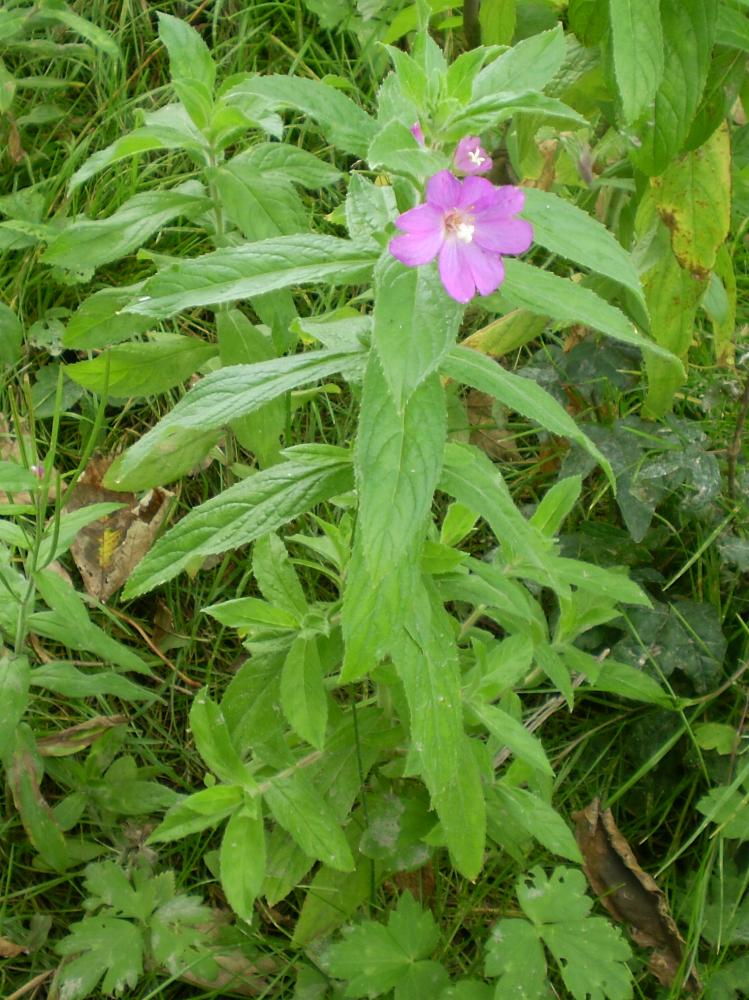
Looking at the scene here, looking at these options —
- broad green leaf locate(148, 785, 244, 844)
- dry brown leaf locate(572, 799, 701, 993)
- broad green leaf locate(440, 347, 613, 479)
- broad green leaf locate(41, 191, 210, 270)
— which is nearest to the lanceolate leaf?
broad green leaf locate(440, 347, 613, 479)

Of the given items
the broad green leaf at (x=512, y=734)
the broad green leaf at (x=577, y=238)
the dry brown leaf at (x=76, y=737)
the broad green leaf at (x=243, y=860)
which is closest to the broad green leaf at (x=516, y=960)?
the broad green leaf at (x=512, y=734)

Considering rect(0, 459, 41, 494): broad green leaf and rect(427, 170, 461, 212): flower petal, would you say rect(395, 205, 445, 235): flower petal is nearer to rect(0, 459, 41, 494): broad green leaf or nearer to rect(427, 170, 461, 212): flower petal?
rect(427, 170, 461, 212): flower petal

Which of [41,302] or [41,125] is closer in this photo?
[41,302]

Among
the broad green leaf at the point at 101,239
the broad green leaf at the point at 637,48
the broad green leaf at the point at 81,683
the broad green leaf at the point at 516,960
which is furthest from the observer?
the broad green leaf at the point at 81,683

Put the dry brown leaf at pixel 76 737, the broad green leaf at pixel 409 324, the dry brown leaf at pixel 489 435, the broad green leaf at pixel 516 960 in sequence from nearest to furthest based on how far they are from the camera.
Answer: the broad green leaf at pixel 409 324, the broad green leaf at pixel 516 960, the dry brown leaf at pixel 76 737, the dry brown leaf at pixel 489 435

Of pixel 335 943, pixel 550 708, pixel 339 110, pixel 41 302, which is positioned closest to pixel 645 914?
pixel 550 708

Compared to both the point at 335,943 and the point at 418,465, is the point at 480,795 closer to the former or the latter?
the point at 335,943

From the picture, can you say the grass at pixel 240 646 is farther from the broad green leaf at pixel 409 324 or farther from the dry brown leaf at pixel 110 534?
the broad green leaf at pixel 409 324
